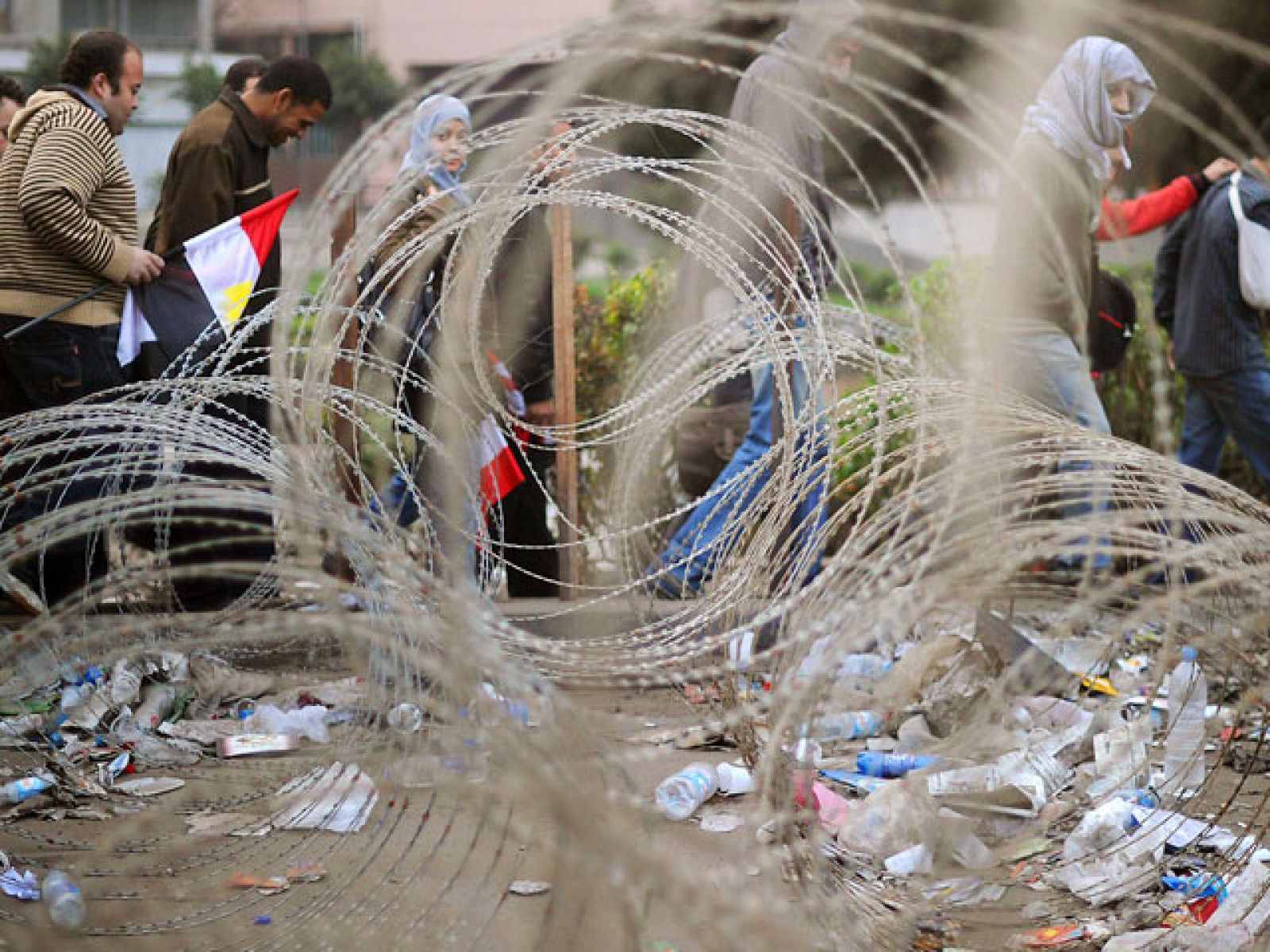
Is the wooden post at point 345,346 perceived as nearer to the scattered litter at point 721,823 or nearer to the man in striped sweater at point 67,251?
the man in striped sweater at point 67,251

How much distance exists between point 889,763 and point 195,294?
2999 millimetres

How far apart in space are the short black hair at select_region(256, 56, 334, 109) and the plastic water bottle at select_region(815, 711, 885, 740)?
3175mm

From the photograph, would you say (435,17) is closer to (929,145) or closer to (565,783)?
(929,145)

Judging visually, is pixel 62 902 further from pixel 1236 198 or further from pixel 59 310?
pixel 1236 198

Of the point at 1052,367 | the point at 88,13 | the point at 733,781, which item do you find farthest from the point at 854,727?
the point at 88,13

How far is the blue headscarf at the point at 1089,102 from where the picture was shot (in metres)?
5.54

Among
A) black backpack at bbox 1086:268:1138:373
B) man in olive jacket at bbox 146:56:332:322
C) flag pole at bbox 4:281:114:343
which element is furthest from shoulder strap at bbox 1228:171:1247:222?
flag pole at bbox 4:281:114:343

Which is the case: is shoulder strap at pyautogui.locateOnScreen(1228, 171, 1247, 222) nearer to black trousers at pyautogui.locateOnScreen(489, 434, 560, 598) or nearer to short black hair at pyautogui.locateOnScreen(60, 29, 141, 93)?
black trousers at pyautogui.locateOnScreen(489, 434, 560, 598)

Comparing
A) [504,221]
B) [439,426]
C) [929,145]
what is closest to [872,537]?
[504,221]

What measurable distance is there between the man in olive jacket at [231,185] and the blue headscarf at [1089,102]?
289 cm

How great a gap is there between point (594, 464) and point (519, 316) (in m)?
1.44

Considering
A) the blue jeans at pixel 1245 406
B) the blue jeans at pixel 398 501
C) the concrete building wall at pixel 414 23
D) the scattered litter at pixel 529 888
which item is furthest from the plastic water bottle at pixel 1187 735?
the concrete building wall at pixel 414 23

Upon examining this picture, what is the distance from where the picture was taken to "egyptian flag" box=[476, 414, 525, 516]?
5402mm

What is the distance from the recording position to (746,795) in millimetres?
4086
